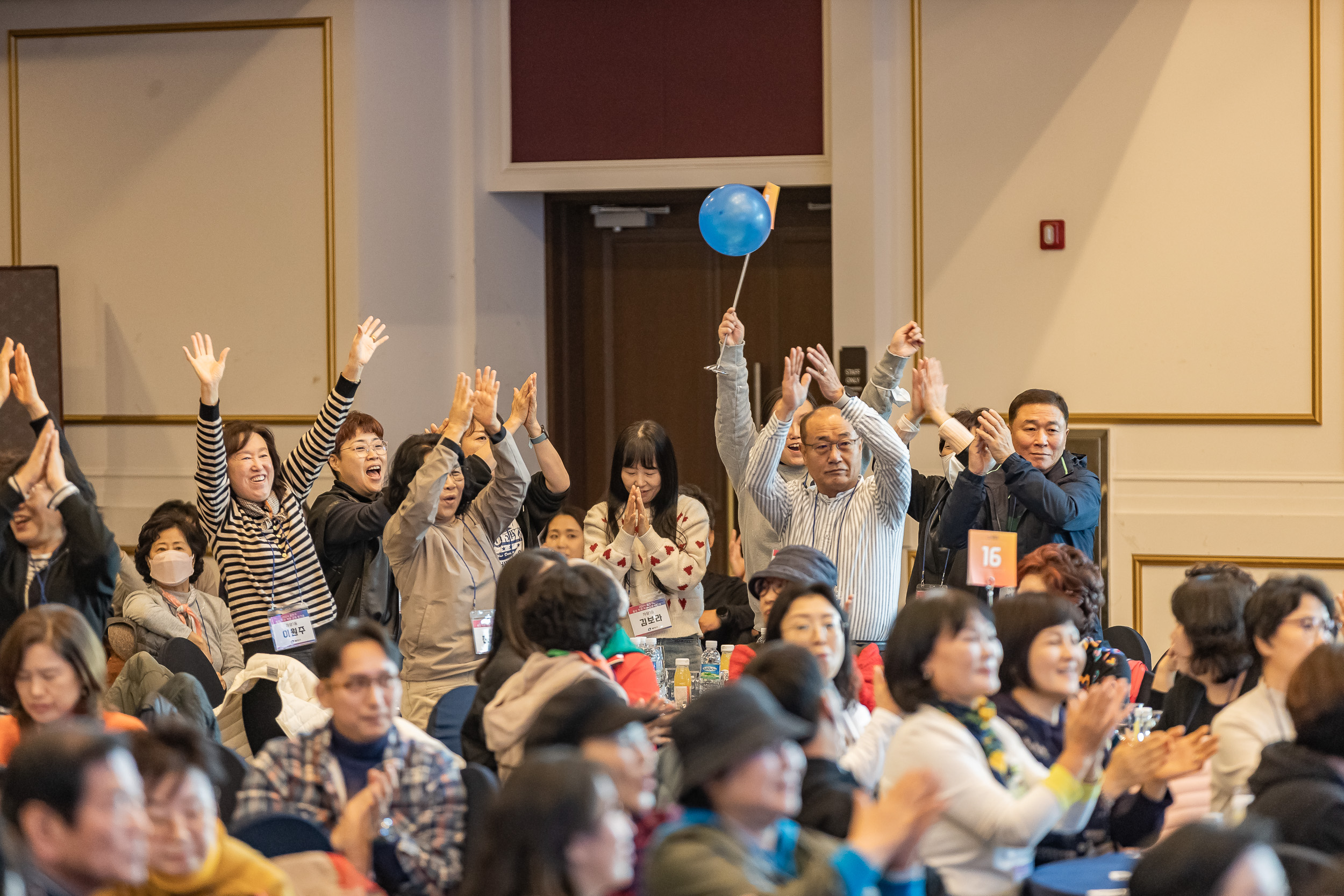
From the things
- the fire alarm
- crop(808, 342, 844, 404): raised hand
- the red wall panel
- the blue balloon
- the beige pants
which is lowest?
the beige pants

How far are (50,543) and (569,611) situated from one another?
1506 millimetres

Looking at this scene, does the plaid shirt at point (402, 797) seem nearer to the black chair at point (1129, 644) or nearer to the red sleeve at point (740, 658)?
the red sleeve at point (740, 658)

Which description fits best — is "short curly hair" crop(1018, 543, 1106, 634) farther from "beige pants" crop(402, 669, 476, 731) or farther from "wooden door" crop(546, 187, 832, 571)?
"wooden door" crop(546, 187, 832, 571)

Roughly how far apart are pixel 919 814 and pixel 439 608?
2.29 meters

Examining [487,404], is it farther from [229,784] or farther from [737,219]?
[229,784]

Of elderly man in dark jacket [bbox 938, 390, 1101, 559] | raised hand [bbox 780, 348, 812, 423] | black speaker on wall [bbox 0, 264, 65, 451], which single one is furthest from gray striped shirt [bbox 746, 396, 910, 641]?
black speaker on wall [bbox 0, 264, 65, 451]

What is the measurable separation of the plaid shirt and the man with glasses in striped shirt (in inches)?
66.3

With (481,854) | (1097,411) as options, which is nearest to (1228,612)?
(481,854)

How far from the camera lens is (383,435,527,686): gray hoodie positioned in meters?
3.96

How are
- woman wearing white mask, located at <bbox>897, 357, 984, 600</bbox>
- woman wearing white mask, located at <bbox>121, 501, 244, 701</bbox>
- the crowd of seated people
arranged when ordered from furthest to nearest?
1. woman wearing white mask, located at <bbox>121, 501, 244, 701</bbox>
2. woman wearing white mask, located at <bbox>897, 357, 984, 600</bbox>
3. the crowd of seated people

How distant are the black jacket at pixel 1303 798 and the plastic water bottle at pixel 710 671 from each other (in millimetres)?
1538

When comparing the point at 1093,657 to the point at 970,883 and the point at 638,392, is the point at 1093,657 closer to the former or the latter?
the point at 970,883

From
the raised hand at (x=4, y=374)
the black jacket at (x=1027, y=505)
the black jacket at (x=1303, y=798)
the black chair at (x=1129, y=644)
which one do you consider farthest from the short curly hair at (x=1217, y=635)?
the raised hand at (x=4, y=374)

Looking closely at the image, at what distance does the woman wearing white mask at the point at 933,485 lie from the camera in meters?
4.18
